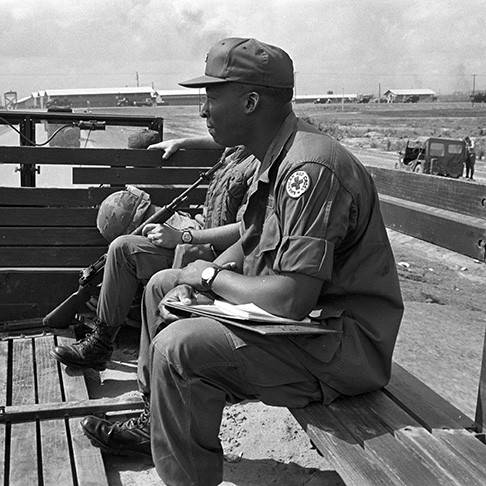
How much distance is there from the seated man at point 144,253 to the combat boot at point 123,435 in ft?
2.91

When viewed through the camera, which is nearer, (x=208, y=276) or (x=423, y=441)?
(x=423, y=441)

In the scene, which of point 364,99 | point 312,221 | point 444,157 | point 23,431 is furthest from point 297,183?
point 364,99

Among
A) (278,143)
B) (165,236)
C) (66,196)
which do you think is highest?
(278,143)

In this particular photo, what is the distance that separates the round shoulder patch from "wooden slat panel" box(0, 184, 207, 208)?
9.22ft

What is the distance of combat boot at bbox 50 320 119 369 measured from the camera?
4.20 meters

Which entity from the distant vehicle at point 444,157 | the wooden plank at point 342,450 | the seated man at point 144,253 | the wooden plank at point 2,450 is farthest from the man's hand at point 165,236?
the distant vehicle at point 444,157

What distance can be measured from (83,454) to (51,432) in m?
0.30

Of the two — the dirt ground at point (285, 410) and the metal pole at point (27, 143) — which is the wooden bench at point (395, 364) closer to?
the metal pole at point (27, 143)

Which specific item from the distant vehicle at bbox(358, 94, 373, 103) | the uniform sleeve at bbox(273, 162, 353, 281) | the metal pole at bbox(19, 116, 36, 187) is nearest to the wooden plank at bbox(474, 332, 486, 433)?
the uniform sleeve at bbox(273, 162, 353, 281)

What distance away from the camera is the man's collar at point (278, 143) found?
105 inches

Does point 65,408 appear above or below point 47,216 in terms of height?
below

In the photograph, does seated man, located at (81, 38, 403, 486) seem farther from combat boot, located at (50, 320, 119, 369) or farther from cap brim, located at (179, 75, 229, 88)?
combat boot, located at (50, 320, 119, 369)

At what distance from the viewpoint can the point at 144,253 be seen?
13.6 feet

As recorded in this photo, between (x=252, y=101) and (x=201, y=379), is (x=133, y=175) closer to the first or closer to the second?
(x=252, y=101)
